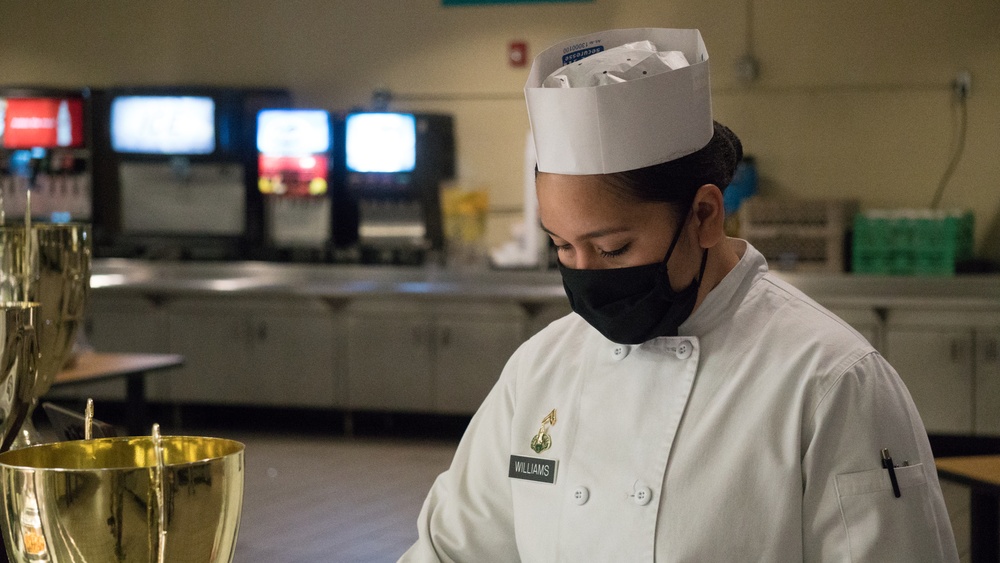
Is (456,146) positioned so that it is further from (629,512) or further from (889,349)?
(629,512)

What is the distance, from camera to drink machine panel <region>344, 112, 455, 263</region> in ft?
23.4

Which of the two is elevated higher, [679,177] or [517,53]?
[517,53]

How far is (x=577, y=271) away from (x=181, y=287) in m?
5.75

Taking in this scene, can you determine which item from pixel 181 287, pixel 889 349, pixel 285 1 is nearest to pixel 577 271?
pixel 889 349

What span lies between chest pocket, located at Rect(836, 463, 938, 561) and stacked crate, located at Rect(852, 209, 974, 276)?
17.2 feet

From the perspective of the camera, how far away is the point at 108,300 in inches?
281

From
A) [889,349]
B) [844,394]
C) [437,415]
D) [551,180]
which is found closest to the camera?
[844,394]

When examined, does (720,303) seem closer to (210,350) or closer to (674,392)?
(674,392)

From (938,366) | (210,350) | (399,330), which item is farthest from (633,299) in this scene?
(210,350)

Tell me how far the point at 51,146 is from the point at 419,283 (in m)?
2.80

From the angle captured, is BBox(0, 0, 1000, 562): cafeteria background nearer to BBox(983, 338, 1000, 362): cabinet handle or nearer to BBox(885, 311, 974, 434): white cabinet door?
BBox(885, 311, 974, 434): white cabinet door

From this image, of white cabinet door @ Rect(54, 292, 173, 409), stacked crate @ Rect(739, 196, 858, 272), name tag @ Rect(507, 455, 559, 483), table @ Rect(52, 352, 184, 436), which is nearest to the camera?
name tag @ Rect(507, 455, 559, 483)

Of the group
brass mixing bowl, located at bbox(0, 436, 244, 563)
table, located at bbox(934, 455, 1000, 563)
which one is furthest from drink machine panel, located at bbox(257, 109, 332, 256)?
brass mixing bowl, located at bbox(0, 436, 244, 563)

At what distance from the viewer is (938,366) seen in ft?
19.6
